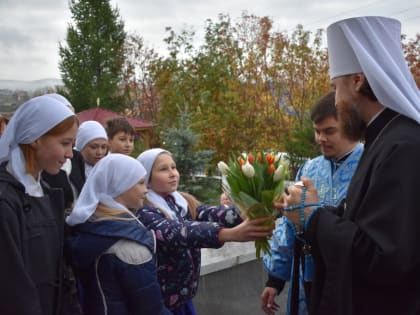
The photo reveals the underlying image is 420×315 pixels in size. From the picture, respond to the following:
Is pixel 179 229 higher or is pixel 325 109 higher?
pixel 325 109

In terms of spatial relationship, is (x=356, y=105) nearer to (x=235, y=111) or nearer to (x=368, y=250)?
(x=368, y=250)

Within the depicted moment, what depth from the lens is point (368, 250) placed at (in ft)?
6.66

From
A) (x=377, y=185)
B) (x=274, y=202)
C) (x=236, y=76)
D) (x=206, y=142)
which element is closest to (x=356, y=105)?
(x=377, y=185)

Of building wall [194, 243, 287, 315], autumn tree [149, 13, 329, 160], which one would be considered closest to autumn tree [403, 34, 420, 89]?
autumn tree [149, 13, 329, 160]

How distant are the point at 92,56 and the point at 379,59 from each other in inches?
1111

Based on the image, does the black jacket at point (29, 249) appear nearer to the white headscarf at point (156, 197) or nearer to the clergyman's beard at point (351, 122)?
the white headscarf at point (156, 197)

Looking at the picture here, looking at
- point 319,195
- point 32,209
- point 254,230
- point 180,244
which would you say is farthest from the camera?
point 319,195

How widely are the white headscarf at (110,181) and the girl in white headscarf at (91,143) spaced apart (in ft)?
7.68

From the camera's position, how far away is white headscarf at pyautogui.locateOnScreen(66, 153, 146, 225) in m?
2.82

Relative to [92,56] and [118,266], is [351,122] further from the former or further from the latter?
[92,56]

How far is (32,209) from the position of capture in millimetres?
2428

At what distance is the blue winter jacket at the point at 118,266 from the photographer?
2.57 metres

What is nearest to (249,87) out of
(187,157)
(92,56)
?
(187,157)

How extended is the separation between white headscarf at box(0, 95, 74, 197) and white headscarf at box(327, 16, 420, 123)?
1.54 m
